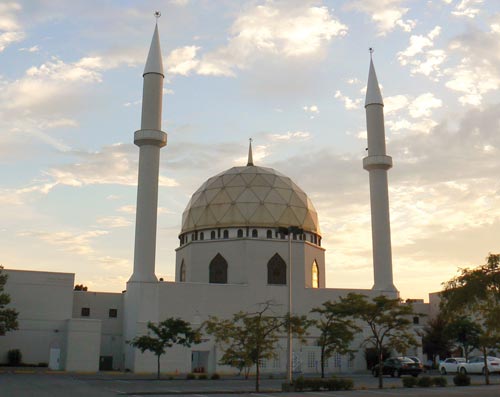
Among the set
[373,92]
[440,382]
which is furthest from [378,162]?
[440,382]

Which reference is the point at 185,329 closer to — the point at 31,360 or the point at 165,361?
the point at 165,361

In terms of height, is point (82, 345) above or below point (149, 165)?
below

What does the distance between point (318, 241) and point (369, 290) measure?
7.00 meters

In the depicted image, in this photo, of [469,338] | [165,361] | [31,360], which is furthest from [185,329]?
[469,338]

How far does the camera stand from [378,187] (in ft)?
158

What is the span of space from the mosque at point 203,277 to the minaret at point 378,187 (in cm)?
8

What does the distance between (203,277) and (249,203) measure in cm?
698

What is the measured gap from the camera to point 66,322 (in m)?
42.4

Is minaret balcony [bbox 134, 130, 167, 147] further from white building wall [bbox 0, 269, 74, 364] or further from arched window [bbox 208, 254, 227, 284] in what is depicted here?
white building wall [bbox 0, 269, 74, 364]

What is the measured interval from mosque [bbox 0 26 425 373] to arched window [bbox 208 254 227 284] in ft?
0.26

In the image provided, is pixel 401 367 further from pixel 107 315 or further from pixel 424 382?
pixel 107 315

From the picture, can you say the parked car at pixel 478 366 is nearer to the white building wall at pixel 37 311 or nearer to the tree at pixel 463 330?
the tree at pixel 463 330

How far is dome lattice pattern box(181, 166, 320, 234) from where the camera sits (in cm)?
4881

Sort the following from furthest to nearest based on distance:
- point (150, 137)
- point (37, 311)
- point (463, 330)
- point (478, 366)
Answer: point (463, 330), point (150, 137), point (37, 311), point (478, 366)
